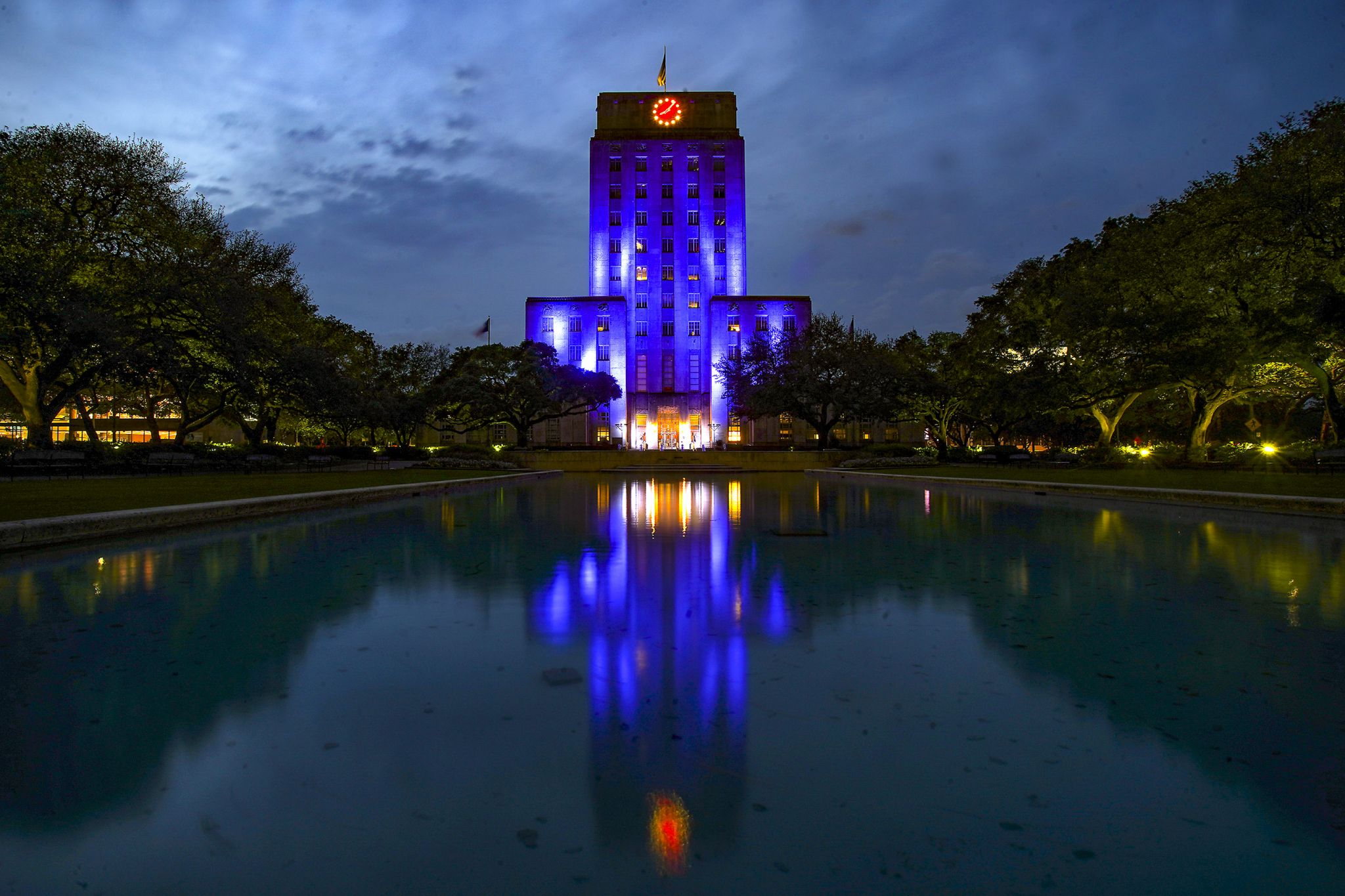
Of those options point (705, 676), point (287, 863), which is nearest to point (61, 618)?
point (287, 863)

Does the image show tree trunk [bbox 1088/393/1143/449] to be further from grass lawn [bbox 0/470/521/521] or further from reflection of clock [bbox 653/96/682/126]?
reflection of clock [bbox 653/96/682/126]

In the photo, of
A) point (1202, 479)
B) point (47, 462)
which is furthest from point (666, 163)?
point (1202, 479)

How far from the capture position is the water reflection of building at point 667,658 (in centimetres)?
273

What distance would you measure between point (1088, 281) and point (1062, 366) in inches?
187

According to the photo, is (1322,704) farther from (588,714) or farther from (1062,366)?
(1062,366)

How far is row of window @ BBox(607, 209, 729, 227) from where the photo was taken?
8294cm

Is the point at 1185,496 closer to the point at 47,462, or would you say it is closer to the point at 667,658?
the point at 667,658

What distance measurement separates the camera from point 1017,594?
248 inches

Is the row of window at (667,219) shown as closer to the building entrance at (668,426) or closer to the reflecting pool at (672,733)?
the building entrance at (668,426)

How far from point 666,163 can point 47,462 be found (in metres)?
72.4

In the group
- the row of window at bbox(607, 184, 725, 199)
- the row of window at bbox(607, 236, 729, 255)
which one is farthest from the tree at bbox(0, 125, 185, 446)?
the row of window at bbox(607, 184, 725, 199)

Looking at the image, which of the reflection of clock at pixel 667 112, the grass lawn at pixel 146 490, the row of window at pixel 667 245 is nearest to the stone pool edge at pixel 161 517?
the grass lawn at pixel 146 490

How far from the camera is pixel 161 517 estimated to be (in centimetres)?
1155

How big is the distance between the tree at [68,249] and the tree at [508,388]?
24.3 metres
